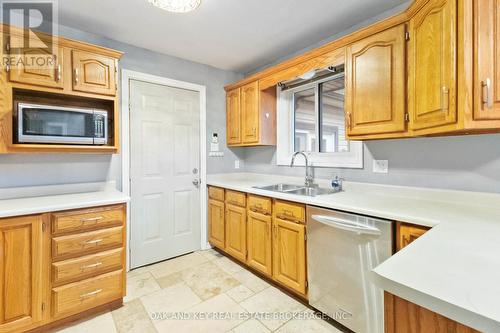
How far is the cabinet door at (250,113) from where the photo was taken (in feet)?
9.42

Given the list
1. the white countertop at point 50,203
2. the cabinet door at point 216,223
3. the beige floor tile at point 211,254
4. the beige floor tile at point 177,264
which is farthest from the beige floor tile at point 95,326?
the cabinet door at point 216,223

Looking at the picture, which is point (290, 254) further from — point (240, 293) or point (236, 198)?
point (236, 198)

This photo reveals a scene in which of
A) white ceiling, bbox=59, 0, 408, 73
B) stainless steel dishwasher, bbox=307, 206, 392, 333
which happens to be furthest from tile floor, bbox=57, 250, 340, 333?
white ceiling, bbox=59, 0, 408, 73

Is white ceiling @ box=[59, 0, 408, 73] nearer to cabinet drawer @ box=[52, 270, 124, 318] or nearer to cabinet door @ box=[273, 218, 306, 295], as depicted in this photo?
cabinet door @ box=[273, 218, 306, 295]

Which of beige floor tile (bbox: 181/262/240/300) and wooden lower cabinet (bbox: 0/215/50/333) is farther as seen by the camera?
beige floor tile (bbox: 181/262/240/300)

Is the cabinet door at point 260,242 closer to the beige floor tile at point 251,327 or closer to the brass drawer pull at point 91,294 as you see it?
the beige floor tile at point 251,327

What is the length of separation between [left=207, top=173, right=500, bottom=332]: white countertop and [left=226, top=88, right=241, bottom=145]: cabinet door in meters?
1.58

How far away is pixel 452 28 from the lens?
124 centimetres

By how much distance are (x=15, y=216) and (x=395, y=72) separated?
9.02 feet

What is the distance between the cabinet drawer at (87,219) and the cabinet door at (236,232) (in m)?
1.14

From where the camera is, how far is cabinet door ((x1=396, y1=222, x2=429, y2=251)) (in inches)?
51.2

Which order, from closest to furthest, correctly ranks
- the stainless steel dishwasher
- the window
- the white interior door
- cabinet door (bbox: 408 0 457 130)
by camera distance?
cabinet door (bbox: 408 0 457 130) < the stainless steel dishwasher < the window < the white interior door

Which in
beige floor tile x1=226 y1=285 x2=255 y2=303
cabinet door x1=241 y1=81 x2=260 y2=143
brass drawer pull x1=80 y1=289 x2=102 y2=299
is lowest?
beige floor tile x1=226 y1=285 x2=255 y2=303

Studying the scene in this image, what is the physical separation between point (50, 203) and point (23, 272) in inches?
18.7
